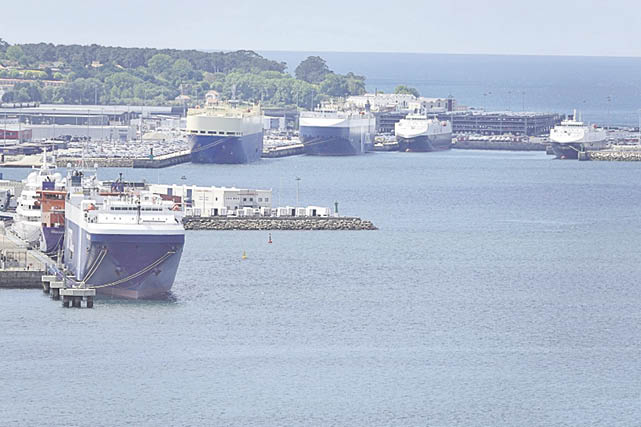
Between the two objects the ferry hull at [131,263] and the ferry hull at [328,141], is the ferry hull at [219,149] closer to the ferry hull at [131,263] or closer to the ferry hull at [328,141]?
the ferry hull at [328,141]

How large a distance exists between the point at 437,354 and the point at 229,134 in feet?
207

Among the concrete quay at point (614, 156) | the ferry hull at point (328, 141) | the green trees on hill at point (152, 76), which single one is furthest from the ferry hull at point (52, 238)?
the green trees on hill at point (152, 76)

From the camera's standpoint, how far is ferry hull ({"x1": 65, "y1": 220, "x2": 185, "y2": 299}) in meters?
46.2

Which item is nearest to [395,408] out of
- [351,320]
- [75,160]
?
[351,320]

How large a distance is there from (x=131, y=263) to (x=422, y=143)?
75.9 metres

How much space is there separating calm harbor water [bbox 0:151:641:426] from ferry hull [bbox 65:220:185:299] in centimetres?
59

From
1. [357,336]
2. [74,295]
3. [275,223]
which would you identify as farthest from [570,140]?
[357,336]

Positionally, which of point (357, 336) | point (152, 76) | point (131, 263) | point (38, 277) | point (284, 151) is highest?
point (152, 76)

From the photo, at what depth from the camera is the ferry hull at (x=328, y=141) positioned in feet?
378

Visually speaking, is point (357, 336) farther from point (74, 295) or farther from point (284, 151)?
point (284, 151)

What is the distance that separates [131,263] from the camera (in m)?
46.3

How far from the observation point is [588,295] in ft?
166

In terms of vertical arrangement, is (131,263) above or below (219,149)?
above

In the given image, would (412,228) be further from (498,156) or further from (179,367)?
(498,156)
